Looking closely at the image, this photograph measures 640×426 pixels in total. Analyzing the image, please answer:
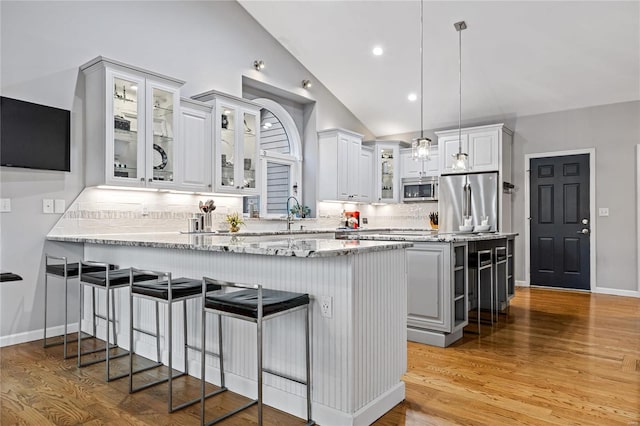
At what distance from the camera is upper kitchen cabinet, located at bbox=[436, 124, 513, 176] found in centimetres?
624

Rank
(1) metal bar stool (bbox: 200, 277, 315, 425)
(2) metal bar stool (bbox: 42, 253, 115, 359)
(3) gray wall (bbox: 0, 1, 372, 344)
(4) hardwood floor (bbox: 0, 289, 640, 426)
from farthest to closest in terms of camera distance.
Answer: (3) gray wall (bbox: 0, 1, 372, 344)
(2) metal bar stool (bbox: 42, 253, 115, 359)
(4) hardwood floor (bbox: 0, 289, 640, 426)
(1) metal bar stool (bbox: 200, 277, 315, 425)

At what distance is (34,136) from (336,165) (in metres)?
3.95

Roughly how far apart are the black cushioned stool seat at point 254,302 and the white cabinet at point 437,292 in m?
1.78

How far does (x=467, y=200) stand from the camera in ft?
21.1

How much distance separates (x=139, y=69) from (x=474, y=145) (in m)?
4.76

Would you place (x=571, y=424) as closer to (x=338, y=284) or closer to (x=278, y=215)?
(x=338, y=284)

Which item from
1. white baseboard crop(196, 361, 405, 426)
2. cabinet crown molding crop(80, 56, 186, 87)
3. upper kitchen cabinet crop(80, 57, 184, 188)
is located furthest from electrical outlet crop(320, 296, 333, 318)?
cabinet crown molding crop(80, 56, 186, 87)

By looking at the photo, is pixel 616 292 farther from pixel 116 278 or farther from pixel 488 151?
pixel 116 278

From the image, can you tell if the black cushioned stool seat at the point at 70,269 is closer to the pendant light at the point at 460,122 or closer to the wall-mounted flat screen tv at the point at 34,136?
the wall-mounted flat screen tv at the point at 34,136

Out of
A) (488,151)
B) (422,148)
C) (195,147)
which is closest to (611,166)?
(488,151)

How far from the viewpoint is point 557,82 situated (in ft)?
18.5

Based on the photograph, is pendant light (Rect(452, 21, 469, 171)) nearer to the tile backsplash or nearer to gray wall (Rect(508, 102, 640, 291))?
gray wall (Rect(508, 102, 640, 291))

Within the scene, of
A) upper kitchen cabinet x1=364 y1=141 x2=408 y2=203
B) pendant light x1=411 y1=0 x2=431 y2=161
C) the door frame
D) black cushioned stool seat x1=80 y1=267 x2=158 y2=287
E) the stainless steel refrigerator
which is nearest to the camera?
black cushioned stool seat x1=80 y1=267 x2=158 y2=287

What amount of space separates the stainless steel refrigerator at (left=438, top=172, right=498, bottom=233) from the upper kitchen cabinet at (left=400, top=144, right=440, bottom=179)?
0.27 m
